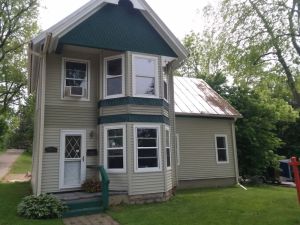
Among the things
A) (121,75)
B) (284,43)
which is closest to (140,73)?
(121,75)

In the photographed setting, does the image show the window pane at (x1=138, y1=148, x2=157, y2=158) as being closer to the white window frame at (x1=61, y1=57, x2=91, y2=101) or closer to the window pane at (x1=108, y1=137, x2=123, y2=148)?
the window pane at (x1=108, y1=137, x2=123, y2=148)

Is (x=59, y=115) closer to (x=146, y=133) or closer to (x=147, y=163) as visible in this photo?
(x=146, y=133)

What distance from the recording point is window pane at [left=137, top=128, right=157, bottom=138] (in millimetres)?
12448

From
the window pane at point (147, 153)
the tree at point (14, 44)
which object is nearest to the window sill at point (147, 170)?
the window pane at point (147, 153)

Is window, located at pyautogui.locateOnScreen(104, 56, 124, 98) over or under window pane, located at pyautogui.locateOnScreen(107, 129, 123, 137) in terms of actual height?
over

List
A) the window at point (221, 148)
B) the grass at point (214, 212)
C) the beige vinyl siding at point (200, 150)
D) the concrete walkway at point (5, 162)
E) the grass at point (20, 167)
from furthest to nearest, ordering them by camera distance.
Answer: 1. the grass at point (20, 167)
2. the concrete walkway at point (5, 162)
3. the window at point (221, 148)
4. the beige vinyl siding at point (200, 150)
5. the grass at point (214, 212)

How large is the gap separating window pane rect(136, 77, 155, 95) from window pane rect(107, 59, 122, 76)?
0.93m

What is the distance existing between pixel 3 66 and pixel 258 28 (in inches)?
909

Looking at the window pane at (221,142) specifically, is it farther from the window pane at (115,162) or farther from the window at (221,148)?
the window pane at (115,162)

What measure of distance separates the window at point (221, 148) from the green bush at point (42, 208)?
34.7 feet

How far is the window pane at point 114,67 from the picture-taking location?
1305 cm

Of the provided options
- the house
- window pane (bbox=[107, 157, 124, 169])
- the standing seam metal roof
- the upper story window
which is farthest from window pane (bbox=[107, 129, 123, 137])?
the standing seam metal roof

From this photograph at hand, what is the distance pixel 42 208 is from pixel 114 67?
20.6 feet

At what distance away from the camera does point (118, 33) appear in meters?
12.9
